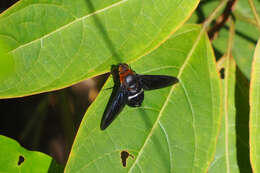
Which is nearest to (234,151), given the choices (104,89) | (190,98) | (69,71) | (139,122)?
(190,98)

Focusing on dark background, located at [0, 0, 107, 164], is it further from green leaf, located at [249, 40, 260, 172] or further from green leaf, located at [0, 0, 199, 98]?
green leaf, located at [249, 40, 260, 172]

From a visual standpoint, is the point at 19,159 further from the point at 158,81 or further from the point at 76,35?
the point at 158,81

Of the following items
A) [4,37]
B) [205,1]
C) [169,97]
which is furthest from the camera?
[205,1]


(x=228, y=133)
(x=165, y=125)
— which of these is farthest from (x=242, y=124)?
(x=165, y=125)

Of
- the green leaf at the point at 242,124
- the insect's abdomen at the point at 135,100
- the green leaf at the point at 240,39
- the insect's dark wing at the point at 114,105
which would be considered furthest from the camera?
the green leaf at the point at 240,39

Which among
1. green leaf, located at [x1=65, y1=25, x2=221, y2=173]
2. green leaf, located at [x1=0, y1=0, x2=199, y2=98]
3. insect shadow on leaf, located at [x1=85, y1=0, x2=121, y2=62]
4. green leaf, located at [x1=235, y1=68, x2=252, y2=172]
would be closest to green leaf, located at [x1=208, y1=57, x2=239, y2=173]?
green leaf, located at [x1=235, y1=68, x2=252, y2=172]

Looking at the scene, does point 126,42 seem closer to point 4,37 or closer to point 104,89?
point 104,89

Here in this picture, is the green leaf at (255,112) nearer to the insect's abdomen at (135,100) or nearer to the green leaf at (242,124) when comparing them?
the green leaf at (242,124)

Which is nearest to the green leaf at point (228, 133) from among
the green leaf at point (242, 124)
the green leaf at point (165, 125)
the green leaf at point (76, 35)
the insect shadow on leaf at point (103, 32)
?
the green leaf at point (242, 124)
